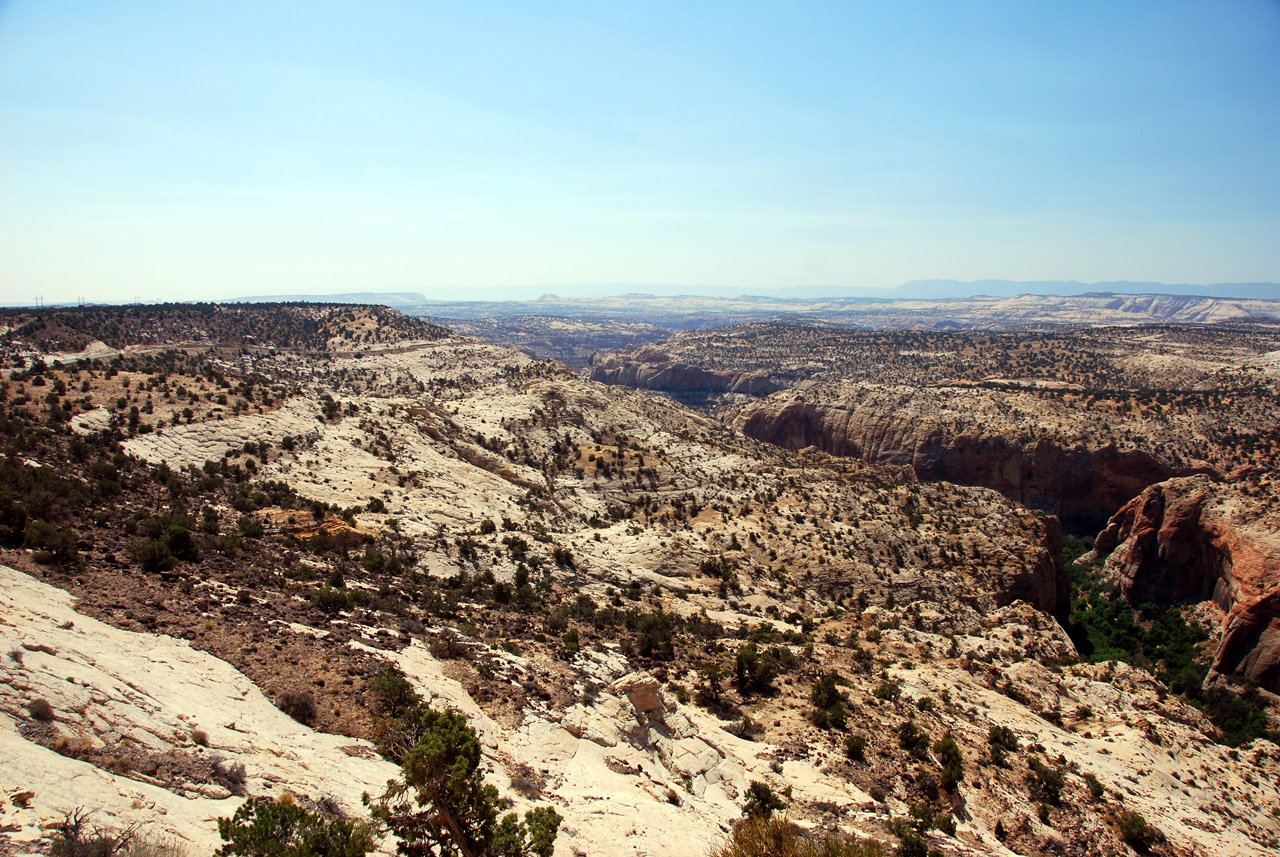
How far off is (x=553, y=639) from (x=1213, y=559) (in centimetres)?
4950

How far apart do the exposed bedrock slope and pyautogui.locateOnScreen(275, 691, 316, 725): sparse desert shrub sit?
7282 cm

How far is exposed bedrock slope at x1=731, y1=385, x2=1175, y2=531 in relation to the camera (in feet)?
212

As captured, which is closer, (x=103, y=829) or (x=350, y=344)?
(x=103, y=829)

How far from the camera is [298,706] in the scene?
40.5ft

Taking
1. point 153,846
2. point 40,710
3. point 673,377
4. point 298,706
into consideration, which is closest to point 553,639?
point 298,706

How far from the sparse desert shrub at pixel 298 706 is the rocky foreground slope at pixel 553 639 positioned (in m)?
0.12

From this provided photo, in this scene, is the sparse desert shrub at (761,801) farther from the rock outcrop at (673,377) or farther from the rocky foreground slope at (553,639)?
the rock outcrop at (673,377)

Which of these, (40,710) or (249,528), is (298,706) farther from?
(249,528)

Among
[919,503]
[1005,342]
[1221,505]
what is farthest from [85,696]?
[1005,342]

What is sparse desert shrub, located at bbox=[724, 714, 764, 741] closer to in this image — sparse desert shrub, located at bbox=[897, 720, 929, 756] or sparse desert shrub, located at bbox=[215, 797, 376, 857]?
sparse desert shrub, located at bbox=[897, 720, 929, 756]

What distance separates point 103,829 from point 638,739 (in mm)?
12157

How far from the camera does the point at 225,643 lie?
14.0 meters

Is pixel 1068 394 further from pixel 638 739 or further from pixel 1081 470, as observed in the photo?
pixel 638 739

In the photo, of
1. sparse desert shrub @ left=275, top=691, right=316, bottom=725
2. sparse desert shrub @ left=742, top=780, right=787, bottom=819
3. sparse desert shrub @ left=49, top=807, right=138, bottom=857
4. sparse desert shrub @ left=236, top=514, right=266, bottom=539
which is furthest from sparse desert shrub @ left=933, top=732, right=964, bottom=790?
sparse desert shrub @ left=236, top=514, right=266, bottom=539
